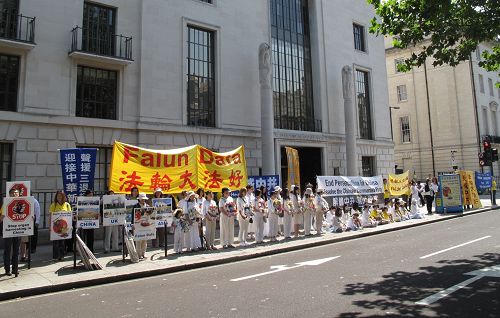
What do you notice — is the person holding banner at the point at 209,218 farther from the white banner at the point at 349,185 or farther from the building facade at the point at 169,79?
the building facade at the point at 169,79

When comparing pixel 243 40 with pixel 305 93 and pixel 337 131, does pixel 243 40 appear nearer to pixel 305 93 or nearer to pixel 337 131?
pixel 305 93

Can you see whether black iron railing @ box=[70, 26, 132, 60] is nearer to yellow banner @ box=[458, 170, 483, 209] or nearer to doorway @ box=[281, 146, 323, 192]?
doorway @ box=[281, 146, 323, 192]

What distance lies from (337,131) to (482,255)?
55.7ft

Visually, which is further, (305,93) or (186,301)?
(305,93)

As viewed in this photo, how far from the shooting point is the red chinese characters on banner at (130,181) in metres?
12.4

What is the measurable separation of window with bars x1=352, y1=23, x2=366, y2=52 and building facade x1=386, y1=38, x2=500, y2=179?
19841mm

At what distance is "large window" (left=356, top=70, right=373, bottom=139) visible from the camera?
1138 inches

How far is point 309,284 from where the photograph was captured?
769 centimetres

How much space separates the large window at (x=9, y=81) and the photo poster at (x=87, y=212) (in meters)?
6.87

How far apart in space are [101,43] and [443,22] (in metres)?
13.3

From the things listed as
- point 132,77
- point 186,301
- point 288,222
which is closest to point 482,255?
point 288,222

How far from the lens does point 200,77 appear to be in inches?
800

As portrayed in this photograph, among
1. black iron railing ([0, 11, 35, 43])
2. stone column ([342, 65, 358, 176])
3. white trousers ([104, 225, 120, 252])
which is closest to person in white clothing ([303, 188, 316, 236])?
white trousers ([104, 225, 120, 252])

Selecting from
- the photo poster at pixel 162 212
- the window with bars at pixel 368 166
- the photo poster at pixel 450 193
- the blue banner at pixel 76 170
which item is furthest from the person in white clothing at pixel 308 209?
the window with bars at pixel 368 166
